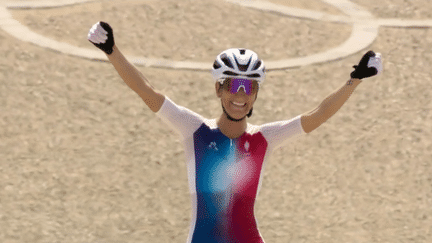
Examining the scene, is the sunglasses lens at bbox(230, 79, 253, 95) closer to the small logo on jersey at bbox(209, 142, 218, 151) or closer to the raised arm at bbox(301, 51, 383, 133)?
the small logo on jersey at bbox(209, 142, 218, 151)

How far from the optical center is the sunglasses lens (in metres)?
5.81

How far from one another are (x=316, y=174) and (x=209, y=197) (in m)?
5.97

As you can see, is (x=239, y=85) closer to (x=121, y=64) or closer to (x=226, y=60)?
(x=226, y=60)

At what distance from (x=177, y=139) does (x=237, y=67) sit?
6.54m

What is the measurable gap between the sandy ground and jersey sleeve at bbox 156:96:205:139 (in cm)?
412

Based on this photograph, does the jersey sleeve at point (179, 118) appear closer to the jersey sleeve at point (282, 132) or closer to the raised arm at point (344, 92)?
the jersey sleeve at point (282, 132)

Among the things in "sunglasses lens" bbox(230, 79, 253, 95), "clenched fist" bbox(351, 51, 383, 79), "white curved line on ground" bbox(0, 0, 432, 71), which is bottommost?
"sunglasses lens" bbox(230, 79, 253, 95)

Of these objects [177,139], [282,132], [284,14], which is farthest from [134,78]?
[284,14]

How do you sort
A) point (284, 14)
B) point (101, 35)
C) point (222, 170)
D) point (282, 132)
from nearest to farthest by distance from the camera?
point (101, 35), point (222, 170), point (282, 132), point (284, 14)

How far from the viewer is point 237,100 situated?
5.84m

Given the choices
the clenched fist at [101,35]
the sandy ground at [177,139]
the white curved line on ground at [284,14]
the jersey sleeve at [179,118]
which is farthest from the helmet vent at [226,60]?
the white curved line on ground at [284,14]

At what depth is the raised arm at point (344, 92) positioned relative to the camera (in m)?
5.79

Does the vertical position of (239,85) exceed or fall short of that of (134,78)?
it exceeds it

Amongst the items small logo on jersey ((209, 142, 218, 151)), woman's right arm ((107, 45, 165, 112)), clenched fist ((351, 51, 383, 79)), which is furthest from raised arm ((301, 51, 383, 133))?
woman's right arm ((107, 45, 165, 112))
